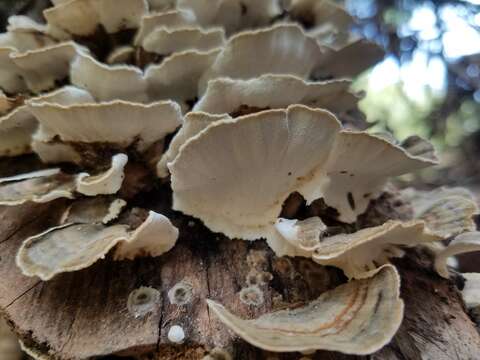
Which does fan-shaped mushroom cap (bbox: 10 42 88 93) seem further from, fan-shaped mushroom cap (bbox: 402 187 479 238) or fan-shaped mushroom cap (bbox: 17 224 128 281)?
fan-shaped mushroom cap (bbox: 402 187 479 238)

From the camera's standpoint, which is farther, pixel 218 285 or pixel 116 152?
pixel 116 152

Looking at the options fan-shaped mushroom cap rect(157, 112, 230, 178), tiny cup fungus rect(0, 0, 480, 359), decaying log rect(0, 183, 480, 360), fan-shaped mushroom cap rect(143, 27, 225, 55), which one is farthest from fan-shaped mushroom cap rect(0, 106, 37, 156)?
fan-shaped mushroom cap rect(157, 112, 230, 178)

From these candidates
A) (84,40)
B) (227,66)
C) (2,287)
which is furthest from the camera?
(84,40)

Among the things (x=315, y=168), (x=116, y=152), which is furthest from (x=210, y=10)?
Answer: (x=315, y=168)

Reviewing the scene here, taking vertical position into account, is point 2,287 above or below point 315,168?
below

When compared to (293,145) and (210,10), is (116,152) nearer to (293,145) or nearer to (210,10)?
(293,145)

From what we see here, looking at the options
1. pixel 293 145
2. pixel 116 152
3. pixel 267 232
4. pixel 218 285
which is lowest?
pixel 218 285

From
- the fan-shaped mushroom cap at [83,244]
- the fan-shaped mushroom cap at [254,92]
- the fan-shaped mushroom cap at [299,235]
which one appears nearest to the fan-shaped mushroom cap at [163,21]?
the fan-shaped mushroom cap at [254,92]
